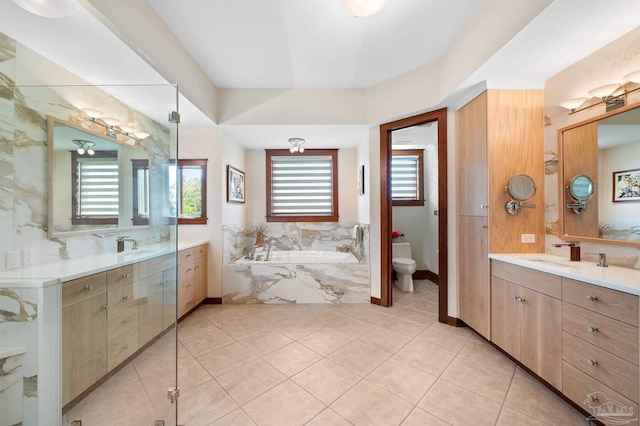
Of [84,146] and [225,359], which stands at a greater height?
[84,146]

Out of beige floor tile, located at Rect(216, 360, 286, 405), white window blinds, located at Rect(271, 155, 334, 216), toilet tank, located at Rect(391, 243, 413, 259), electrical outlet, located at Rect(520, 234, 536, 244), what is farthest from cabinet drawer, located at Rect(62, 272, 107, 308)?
toilet tank, located at Rect(391, 243, 413, 259)

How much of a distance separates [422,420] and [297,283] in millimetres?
1977

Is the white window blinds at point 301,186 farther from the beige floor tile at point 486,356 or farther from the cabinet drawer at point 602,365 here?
the cabinet drawer at point 602,365

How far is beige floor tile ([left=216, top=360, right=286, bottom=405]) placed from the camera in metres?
1.54

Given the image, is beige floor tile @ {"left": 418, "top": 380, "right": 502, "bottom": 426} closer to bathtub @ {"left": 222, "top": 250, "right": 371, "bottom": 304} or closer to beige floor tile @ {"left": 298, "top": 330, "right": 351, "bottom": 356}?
beige floor tile @ {"left": 298, "top": 330, "right": 351, "bottom": 356}

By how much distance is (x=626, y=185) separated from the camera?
153 cm

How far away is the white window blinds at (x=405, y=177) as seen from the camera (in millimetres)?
4285

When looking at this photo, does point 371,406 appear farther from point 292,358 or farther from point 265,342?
point 265,342

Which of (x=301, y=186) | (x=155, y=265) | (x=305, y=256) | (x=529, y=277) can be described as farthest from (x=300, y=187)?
(x=529, y=277)

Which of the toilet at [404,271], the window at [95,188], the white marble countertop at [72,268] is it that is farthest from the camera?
the toilet at [404,271]

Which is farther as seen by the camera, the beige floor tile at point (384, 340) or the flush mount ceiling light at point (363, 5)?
the beige floor tile at point (384, 340)

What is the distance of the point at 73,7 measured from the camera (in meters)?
1.26

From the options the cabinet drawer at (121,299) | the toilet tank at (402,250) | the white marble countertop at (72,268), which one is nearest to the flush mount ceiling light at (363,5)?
the white marble countertop at (72,268)

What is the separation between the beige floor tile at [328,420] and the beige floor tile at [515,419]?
0.92 metres
